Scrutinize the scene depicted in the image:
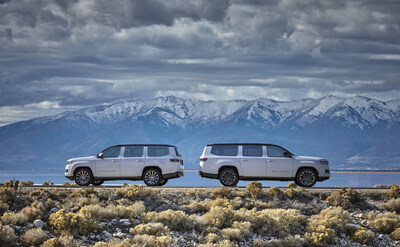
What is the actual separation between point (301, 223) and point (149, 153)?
9004 mm

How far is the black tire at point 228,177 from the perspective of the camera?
1131 inches

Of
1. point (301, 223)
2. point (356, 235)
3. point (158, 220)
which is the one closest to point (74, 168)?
point (158, 220)

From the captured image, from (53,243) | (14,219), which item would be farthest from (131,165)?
(53,243)

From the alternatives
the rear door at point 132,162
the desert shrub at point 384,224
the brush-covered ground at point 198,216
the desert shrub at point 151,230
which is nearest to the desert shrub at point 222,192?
the brush-covered ground at point 198,216

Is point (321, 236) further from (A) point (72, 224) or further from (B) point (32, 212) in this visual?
(B) point (32, 212)

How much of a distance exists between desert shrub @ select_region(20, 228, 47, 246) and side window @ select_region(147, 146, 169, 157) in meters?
9.62

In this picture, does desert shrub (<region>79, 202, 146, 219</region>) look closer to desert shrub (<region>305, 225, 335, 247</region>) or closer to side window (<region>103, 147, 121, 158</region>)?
side window (<region>103, 147, 121, 158</region>)

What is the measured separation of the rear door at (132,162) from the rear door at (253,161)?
17.5ft

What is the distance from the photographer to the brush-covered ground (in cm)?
2175

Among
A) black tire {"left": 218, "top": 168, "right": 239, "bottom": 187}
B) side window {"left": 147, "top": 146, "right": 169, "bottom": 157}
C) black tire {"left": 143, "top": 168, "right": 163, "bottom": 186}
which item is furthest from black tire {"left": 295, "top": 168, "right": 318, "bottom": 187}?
black tire {"left": 143, "top": 168, "right": 163, "bottom": 186}

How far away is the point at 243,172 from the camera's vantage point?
1125 inches

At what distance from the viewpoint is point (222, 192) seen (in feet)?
88.9

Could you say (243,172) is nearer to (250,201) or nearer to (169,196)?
(250,201)

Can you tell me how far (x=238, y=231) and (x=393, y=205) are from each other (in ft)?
29.3
